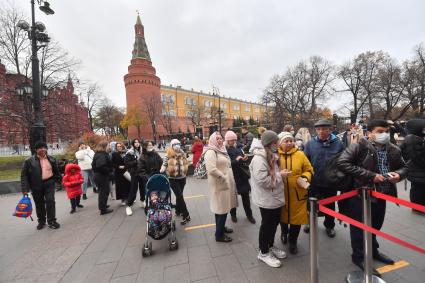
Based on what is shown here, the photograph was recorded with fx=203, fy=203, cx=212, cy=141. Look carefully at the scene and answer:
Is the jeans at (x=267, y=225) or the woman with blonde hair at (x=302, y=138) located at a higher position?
the woman with blonde hair at (x=302, y=138)

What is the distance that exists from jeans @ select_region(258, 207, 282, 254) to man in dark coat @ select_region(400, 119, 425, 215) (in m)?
2.90

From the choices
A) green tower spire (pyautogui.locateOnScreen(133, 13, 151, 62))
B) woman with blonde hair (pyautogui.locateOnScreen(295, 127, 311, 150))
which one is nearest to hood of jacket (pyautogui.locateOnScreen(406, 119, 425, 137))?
woman with blonde hair (pyautogui.locateOnScreen(295, 127, 311, 150))

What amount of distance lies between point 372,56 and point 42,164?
39241mm

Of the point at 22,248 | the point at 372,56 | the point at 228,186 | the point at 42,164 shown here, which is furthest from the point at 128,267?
the point at 372,56

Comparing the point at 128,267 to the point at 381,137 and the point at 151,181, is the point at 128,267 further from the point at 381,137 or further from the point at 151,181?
the point at 381,137

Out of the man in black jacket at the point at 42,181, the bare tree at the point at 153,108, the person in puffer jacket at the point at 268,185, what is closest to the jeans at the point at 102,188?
the man in black jacket at the point at 42,181

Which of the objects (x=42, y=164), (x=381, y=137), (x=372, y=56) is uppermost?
(x=372, y=56)

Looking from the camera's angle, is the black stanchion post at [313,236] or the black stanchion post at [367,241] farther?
the black stanchion post at [367,241]

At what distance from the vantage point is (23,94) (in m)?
10.0

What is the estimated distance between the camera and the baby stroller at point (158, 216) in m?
3.30

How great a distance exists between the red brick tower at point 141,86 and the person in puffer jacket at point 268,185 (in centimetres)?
4300

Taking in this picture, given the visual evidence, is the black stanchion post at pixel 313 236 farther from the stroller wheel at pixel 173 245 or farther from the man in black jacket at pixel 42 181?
the man in black jacket at pixel 42 181

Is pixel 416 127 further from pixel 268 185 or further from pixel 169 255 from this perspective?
pixel 169 255

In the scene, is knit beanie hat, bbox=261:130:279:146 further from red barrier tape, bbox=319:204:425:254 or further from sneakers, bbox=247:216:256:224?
sneakers, bbox=247:216:256:224
